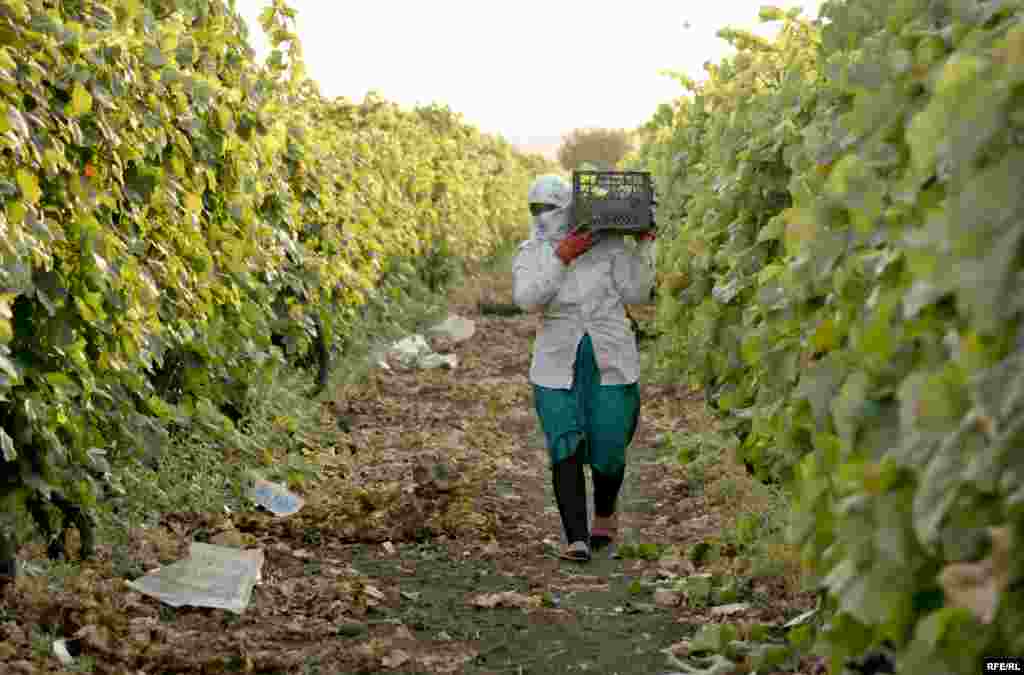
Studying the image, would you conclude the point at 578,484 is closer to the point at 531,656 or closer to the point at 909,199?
the point at 531,656

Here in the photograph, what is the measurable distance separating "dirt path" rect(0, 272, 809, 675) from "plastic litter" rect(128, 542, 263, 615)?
0.06 m

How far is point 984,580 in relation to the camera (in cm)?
201

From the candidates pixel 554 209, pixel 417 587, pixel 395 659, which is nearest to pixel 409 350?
pixel 554 209

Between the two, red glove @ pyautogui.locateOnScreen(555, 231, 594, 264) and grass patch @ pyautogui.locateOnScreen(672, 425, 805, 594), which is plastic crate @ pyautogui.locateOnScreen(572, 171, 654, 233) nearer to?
red glove @ pyautogui.locateOnScreen(555, 231, 594, 264)

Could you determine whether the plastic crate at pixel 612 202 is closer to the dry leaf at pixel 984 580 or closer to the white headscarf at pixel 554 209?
the white headscarf at pixel 554 209

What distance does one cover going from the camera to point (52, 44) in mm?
4855

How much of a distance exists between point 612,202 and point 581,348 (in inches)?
28.5

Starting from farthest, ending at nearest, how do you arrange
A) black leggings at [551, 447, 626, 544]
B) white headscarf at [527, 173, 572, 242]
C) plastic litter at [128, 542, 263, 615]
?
1. white headscarf at [527, 173, 572, 242]
2. black leggings at [551, 447, 626, 544]
3. plastic litter at [128, 542, 263, 615]

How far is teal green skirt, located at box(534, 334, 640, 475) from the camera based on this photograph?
6.84m

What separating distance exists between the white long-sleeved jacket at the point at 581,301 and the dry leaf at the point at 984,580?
4806 millimetres

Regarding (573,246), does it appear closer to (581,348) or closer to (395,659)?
(581,348)

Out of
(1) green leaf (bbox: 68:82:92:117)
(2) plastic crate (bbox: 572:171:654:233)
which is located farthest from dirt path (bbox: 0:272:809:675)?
(1) green leaf (bbox: 68:82:92:117)

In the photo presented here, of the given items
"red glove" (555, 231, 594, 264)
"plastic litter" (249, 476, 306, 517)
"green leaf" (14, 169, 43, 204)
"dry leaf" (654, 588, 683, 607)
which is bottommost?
"dry leaf" (654, 588, 683, 607)

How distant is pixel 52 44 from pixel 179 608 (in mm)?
2236
